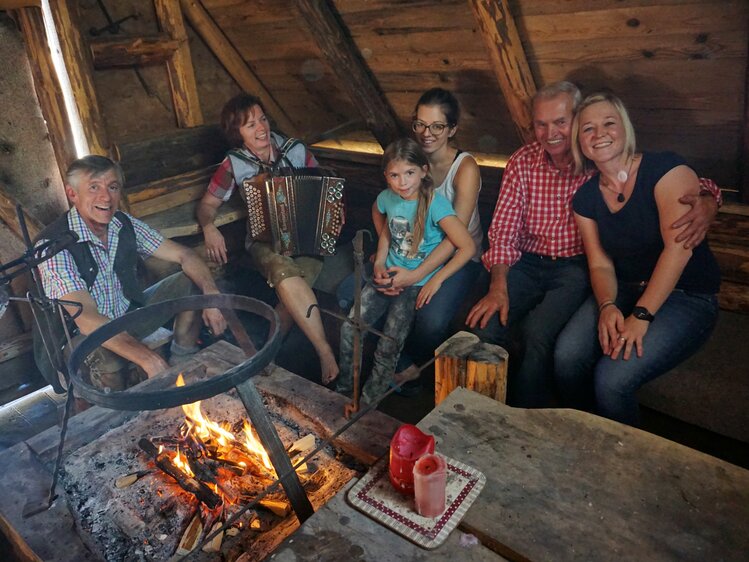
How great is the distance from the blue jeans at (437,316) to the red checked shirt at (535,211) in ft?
0.59

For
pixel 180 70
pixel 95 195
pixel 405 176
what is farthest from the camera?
pixel 180 70

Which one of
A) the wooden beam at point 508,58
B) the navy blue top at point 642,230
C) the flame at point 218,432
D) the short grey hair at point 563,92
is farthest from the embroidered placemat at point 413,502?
the wooden beam at point 508,58

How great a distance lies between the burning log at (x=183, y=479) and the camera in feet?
7.19

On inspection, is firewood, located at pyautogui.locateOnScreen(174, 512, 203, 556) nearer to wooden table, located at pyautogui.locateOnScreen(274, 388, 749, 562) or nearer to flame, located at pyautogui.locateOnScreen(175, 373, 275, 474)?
flame, located at pyautogui.locateOnScreen(175, 373, 275, 474)

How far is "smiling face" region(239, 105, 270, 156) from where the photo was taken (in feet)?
11.7

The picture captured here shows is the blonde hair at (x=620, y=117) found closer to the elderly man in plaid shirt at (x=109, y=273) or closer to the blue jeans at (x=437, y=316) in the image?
the blue jeans at (x=437, y=316)

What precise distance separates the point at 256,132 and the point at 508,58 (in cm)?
163

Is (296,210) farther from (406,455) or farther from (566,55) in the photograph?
(406,455)

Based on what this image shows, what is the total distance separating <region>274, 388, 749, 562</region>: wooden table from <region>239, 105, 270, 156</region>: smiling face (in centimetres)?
242

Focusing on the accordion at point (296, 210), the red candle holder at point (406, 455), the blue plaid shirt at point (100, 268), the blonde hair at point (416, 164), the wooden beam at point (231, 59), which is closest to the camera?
the red candle holder at point (406, 455)

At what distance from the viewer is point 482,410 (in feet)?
6.51

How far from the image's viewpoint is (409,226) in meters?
3.07

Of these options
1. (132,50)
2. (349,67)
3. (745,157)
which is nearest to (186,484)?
(349,67)

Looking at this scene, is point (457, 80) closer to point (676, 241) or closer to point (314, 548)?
point (676, 241)
